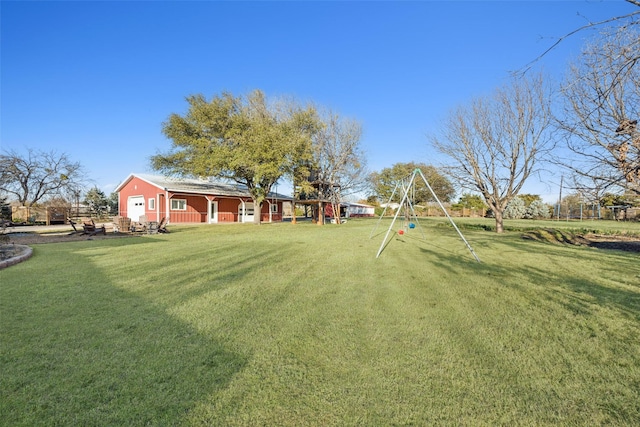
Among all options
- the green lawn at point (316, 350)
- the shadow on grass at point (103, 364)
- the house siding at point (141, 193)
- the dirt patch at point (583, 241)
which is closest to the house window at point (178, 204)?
the house siding at point (141, 193)

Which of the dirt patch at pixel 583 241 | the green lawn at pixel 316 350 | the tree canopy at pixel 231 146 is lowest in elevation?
the green lawn at pixel 316 350

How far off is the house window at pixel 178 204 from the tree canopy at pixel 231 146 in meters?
2.92

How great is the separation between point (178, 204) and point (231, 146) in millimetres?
7130

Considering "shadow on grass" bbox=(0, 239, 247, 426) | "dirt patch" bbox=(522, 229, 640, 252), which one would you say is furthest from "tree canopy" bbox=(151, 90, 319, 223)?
"shadow on grass" bbox=(0, 239, 247, 426)

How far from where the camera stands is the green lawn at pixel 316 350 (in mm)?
1977

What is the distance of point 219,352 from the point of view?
2729 mm

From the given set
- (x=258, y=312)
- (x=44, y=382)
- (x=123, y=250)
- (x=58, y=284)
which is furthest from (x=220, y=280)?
(x=123, y=250)

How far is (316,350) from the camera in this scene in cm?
278

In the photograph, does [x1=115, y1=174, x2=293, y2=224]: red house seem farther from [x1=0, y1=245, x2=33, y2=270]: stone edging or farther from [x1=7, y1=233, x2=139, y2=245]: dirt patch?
[x1=0, y1=245, x2=33, y2=270]: stone edging

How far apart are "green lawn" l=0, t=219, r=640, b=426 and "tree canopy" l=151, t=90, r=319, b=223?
1622 centimetres

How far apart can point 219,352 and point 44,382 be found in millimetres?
1221

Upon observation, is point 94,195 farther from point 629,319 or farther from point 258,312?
point 629,319

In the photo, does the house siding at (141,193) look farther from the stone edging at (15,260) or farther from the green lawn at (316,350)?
the green lawn at (316,350)

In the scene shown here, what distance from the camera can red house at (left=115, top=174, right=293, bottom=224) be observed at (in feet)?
80.3
